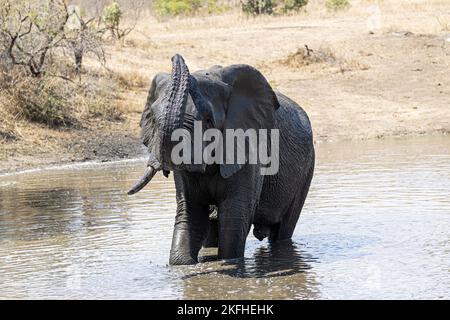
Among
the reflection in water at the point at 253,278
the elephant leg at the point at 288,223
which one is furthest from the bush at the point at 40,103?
the reflection in water at the point at 253,278

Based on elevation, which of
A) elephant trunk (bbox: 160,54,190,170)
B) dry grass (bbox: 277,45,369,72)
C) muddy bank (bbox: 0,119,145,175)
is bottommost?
muddy bank (bbox: 0,119,145,175)

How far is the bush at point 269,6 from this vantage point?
35906 millimetres

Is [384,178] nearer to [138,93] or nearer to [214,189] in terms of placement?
[214,189]

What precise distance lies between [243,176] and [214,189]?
0.24 m

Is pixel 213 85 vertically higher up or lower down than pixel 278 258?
higher up

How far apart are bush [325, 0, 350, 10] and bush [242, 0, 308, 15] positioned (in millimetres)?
934

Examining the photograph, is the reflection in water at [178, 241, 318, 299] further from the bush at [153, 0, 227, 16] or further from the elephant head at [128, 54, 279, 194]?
the bush at [153, 0, 227, 16]

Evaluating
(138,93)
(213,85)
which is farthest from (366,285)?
(138,93)

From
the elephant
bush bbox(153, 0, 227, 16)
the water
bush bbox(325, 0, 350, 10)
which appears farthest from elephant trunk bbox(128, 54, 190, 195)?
bush bbox(153, 0, 227, 16)

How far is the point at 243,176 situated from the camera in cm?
831

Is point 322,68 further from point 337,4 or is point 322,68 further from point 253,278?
point 253,278

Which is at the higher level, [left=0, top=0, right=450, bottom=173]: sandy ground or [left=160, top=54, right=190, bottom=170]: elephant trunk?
[left=160, top=54, right=190, bottom=170]: elephant trunk

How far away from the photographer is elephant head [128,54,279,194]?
7215 millimetres

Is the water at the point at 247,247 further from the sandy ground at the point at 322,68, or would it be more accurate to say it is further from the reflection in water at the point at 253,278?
the sandy ground at the point at 322,68
